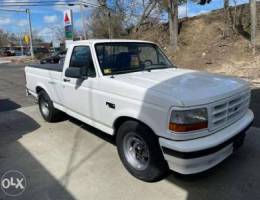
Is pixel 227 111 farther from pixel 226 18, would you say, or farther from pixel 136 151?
pixel 226 18

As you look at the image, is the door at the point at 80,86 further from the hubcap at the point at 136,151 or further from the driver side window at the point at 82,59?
the hubcap at the point at 136,151

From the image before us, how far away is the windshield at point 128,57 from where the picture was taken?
433 cm

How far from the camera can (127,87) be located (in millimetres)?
3594

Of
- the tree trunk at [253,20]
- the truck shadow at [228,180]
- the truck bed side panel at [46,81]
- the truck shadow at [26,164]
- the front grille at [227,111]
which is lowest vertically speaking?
the truck shadow at [228,180]

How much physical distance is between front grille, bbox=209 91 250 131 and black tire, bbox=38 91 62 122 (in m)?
3.85

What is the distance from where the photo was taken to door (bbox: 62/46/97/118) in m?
4.36

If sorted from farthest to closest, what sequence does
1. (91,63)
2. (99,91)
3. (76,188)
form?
1. (91,63)
2. (99,91)
3. (76,188)

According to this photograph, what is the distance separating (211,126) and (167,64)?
6.95 feet

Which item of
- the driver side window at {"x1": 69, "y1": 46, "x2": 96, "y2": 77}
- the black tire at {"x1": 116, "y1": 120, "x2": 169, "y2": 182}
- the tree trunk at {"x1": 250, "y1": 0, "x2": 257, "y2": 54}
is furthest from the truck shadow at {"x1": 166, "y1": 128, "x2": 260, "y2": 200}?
the tree trunk at {"x1": 250, "y1": 0, "x2": 257, "y2": 54}

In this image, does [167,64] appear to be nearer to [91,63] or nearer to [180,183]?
[91,63]

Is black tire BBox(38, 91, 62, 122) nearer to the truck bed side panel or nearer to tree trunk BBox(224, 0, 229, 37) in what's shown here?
the truck bed side panel

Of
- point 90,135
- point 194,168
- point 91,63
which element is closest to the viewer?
point 194,168

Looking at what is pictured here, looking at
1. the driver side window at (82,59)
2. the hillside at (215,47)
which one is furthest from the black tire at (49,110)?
the hillside at (215,47)

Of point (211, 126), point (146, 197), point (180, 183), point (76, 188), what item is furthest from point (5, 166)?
point (211, 126)
